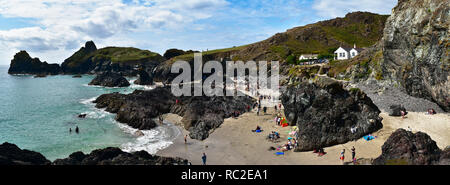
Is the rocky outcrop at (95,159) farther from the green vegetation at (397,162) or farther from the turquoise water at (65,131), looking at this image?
the green vegetation at (397,162)

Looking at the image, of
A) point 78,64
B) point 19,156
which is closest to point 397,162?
point 19,156

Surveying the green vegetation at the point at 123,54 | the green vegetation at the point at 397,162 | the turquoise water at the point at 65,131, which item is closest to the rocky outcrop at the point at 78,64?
the green vegetation at the point at 123,54

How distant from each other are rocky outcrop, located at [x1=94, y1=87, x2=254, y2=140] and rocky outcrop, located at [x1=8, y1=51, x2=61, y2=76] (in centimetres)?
14060

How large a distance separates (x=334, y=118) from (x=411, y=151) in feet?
27.5

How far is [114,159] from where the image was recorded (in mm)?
21922

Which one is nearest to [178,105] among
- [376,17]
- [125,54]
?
[376,17]

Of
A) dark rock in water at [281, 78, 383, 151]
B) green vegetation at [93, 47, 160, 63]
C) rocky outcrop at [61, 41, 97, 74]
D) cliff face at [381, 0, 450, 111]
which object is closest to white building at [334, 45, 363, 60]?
cliff face at [381, 0, 450, 111]

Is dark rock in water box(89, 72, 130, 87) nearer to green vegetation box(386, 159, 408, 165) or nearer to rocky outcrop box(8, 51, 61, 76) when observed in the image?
rocky outcrop box(8, 51, 61, 76)

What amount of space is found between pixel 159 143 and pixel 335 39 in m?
117

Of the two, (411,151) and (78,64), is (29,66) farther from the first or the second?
(411,151)

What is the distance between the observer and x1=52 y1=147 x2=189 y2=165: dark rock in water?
70.2 ft

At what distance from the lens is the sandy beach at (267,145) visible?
913 inches

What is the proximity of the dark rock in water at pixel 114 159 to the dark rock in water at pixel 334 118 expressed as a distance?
39.8ft

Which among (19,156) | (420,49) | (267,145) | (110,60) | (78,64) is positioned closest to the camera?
(19,156)
